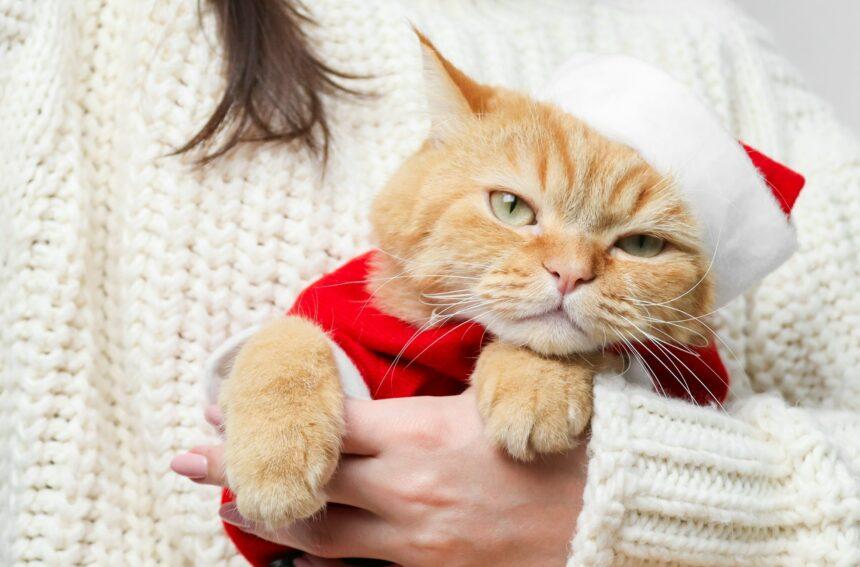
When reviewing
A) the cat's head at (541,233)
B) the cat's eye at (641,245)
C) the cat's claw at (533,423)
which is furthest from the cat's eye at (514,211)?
the cat's claw at (533,423)

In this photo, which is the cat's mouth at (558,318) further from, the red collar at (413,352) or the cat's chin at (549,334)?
the red collar at (413,352)

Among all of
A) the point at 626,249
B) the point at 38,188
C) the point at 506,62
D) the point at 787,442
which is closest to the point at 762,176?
the point at 626,249

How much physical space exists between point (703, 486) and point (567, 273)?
0.31 meters

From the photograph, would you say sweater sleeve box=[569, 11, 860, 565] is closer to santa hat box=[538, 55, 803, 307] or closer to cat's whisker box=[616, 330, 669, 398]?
cat's whisker box=[616, 330, 669, 398]

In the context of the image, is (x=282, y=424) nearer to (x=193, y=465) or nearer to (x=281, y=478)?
(x=281, y=478)

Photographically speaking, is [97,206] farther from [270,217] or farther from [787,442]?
[787,442]

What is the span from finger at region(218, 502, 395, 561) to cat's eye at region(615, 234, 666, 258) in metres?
0.44

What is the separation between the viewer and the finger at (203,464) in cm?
98

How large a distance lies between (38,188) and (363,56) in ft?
1.85

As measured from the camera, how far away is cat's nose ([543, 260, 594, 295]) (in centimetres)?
86

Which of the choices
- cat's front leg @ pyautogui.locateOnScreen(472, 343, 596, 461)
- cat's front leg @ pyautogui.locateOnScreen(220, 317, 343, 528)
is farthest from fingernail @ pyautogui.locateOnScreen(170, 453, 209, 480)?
cat's front leg @ pyautogui.locateOnScreen(472, 343, 596, 461)

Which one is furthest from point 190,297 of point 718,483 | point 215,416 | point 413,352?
point 718,483

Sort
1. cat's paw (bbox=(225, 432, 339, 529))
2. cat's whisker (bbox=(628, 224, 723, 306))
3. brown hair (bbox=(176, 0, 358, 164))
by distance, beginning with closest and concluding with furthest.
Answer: cat's paw (bbox=(225, 432, 339, 529)) < cat's whisker (bbox=(628, 224, 723, 306)) < brown hair (bbox=(176, 0, 358, 164))

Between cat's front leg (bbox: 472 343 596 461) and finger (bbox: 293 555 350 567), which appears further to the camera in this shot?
finger (bbox: 293 555 350 567)
